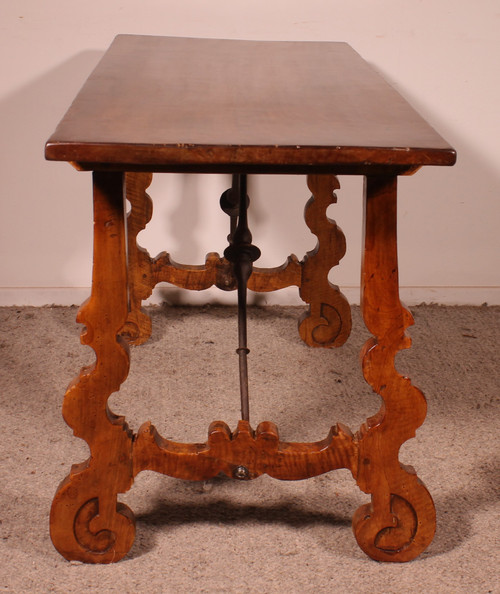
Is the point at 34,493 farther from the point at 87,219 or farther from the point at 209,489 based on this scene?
the point at 87,219

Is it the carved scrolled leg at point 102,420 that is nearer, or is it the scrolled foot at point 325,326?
the carved scrolled leg at point 102,420

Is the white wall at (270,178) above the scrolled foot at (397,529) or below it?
above

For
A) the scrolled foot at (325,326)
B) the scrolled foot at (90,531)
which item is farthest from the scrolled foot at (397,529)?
the scrolled foot at (325,326)

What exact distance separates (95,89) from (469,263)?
1.22 metres

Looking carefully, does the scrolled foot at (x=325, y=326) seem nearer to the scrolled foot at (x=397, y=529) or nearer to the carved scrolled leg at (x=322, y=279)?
the carved scrolled leg at (x=322, y=279)

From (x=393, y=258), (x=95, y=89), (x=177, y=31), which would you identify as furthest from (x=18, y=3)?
(x=393, y=258)

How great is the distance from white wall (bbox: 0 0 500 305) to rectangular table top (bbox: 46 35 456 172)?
0.51 metres

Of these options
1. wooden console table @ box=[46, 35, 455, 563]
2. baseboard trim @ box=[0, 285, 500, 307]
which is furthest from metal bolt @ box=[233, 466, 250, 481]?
baseboard trim @ box=[0, 285, 500, 307]

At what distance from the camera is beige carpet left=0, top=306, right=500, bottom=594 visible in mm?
1100

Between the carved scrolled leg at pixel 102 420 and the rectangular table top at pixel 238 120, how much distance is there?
0.09m

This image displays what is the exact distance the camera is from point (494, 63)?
187cm

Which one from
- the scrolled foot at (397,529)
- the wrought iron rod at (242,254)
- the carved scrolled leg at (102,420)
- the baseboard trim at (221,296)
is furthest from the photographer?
the baseboard trim at (221,296)

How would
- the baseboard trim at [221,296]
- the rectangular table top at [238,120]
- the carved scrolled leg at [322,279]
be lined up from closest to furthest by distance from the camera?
the rectangular table top at [238,120], the carved scrolled leg at [322,279], the baseboard trim at [221,296]

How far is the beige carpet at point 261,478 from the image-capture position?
1100mm
